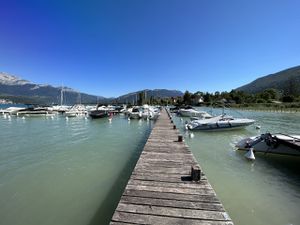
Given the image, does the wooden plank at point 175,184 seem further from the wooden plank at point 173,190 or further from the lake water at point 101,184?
the lake water at point 101,184

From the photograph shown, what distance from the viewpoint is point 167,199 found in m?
4.36

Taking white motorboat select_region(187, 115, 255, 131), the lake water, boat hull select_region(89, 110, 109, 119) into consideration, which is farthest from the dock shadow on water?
boat hull select_region(89, 110, 109, 119)

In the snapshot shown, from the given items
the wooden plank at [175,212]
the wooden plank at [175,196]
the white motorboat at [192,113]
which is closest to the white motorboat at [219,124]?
the white motorboat at [192,113]

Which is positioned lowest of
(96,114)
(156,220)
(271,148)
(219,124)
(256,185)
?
(256,185)

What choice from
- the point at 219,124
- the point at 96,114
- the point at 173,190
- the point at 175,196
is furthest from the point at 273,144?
the point at 96,114

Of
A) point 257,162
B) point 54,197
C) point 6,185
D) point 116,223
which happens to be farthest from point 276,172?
point 6,185

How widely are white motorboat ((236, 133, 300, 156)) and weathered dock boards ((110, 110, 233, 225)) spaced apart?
712cm

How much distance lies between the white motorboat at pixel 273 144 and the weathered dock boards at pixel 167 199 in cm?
712

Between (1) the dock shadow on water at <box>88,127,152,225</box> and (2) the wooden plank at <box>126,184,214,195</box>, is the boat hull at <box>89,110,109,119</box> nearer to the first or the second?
(1) the dock shadow on water at <box>88,127,152,225</box>

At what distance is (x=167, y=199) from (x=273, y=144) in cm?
953

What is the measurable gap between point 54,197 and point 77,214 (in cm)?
152

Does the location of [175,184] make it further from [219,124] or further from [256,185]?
[219,124]

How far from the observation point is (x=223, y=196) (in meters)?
6.36

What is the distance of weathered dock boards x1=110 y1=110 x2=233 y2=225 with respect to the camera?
3.63 metres
